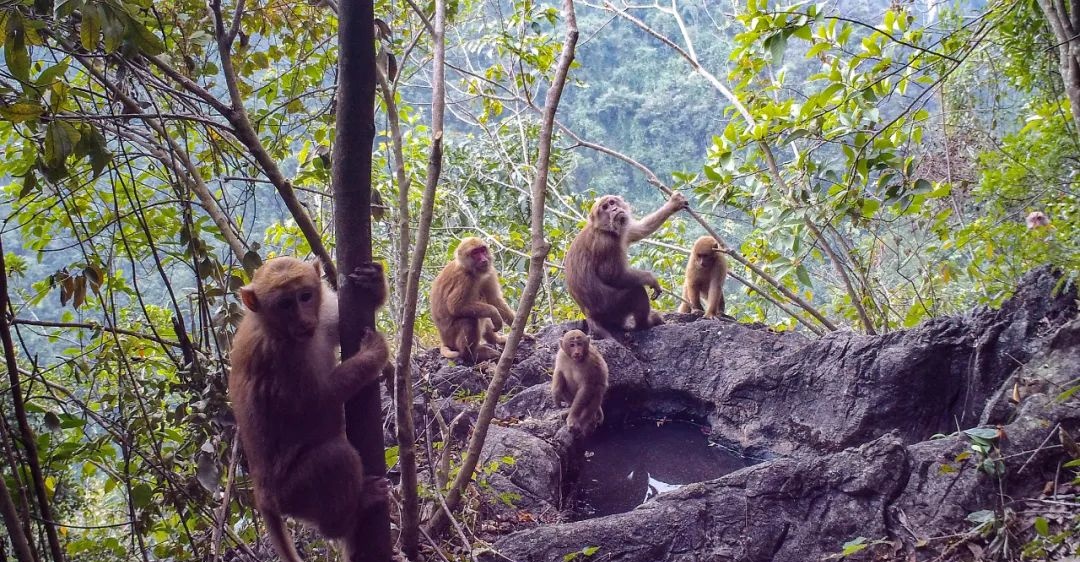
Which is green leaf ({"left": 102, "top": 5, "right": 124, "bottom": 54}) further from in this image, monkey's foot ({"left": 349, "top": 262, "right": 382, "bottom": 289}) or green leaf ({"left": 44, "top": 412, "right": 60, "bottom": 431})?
green leaf ({"left": 44, "top": 412, "right": 60, "bottom": 431})

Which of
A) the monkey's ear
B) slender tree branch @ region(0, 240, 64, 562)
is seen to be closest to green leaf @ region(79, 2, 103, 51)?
slender tree branch @ region(0, 240, 64, 562)

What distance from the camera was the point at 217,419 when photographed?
395 cm

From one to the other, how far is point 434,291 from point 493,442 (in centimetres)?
308

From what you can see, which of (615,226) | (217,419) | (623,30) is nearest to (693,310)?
(615,226)

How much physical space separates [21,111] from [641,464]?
476 cm

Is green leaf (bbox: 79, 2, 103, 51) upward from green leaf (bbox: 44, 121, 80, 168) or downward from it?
upward

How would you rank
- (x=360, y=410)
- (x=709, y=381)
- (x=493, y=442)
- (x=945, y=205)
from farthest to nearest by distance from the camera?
1. (x=945, y=205)
2. (x=709, y=381)
3. (x=493, y=442)
4. (x=360, y=410)

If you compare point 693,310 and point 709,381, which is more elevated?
point 693,310

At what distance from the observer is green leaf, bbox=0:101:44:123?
262 cm

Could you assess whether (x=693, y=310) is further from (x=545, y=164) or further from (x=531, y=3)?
(x=545, y=164)

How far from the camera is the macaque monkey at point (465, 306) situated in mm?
8211

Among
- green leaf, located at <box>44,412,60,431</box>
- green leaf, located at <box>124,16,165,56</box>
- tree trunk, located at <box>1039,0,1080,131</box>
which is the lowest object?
green leaf, located at <box>44,412,60,431</box>

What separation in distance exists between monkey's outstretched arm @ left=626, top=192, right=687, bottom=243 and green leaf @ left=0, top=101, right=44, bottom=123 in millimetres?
5334

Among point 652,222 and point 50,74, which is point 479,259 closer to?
point 652,222
